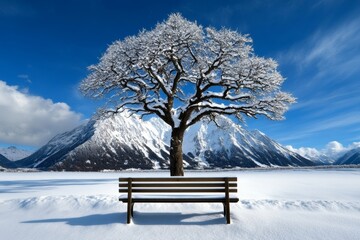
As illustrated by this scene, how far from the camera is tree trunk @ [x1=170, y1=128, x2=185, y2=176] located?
26.7m

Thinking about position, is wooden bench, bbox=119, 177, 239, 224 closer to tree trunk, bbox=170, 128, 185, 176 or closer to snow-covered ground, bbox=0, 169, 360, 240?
snow-covered ground, bbox=0, 169, 360, 240

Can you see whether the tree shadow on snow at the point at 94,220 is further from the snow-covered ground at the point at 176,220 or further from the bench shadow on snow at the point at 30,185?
the bench shadow on snow at the point at 30,185

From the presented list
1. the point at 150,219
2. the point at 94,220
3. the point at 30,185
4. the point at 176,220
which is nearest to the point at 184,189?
the point at 176,220

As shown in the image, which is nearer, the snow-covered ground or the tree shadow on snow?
the snow-covered ground

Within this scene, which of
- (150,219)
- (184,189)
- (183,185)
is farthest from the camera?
(150,219)

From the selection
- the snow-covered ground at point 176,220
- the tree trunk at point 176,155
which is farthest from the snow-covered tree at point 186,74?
the snow-covered ground at point 176,220

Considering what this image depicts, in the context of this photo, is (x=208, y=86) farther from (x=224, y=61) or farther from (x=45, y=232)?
(x=45, y=232)

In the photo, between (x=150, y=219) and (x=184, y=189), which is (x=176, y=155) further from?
(x=184, y=189)

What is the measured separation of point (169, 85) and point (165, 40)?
4.71 meters

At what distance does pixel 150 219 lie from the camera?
44.7 feet

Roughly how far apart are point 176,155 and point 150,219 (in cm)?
1358

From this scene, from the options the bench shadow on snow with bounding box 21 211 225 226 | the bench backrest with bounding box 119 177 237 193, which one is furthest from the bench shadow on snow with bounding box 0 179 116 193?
the bench backrest with bounding box 119 177 237 193

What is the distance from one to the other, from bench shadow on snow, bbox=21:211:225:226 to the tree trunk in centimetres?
1235

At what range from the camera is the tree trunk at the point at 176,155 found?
26672 mm
